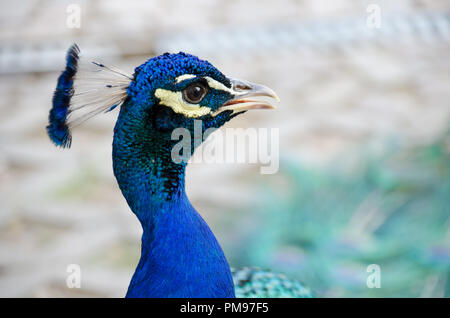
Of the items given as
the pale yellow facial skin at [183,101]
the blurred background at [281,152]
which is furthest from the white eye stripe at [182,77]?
the blurred background at [281,152]

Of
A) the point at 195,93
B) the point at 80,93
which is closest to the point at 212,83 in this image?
the point at 195,93

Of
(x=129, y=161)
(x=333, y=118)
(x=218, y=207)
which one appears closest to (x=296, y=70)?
(x=333, y=118)

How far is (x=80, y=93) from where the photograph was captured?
0.84 metres

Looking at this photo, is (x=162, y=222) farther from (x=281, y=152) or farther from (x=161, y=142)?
(x=281, y=152)

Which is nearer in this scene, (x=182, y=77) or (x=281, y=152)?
(x=182, y=77)

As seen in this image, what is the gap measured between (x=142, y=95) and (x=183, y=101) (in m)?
0.06

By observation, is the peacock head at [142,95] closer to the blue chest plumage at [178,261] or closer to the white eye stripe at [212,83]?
the white eye stripe at [212,83]

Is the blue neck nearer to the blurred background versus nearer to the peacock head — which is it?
the peacock head

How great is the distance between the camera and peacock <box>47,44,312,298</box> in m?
0.84

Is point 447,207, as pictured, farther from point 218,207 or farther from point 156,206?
point 156,206

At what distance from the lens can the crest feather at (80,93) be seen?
834mm

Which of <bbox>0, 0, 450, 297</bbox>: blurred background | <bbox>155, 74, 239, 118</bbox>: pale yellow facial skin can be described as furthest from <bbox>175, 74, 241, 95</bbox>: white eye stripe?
<bbox>0, 0, 450, 297</bbox>: blurred background

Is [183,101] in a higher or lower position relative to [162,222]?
higher

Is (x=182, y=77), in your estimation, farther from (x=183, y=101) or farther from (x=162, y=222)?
(x=162, y=222)
